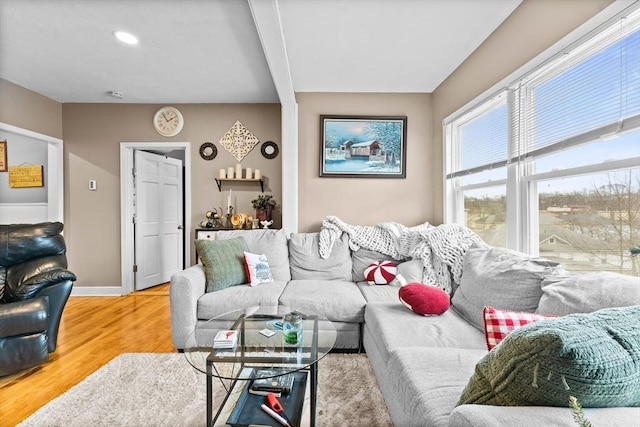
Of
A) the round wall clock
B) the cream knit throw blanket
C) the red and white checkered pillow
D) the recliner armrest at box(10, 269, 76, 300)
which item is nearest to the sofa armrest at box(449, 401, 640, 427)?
the red and white checkered pillow

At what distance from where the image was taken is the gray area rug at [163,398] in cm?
150

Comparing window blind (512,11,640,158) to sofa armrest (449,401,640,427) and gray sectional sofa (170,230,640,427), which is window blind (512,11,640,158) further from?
sofa armrest (449,401,640,427)

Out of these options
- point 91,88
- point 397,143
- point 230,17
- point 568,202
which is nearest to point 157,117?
point 91,88

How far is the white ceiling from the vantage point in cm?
198

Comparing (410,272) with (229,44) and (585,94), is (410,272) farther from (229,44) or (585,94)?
(229,44)

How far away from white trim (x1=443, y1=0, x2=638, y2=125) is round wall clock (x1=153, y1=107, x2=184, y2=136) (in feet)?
11.2

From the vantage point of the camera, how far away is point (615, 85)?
142 centimetres

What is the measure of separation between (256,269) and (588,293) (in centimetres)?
214

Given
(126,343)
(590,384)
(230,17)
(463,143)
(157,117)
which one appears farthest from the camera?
(157,117)

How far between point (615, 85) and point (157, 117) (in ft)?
14.0

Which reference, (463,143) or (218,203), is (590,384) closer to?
(463,143)

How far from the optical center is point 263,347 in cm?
150

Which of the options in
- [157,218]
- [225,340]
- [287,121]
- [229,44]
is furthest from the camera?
[157,218]

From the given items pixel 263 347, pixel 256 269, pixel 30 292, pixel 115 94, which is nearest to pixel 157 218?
pixel 115 94
